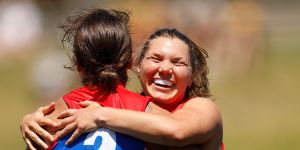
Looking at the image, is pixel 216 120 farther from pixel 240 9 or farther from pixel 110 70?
pixel 240 9

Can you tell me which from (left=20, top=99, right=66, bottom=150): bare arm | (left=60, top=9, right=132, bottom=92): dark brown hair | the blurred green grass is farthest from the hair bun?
the blurred green grass

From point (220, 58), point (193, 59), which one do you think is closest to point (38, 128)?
point (193, 59)

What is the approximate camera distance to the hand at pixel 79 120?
356 cm

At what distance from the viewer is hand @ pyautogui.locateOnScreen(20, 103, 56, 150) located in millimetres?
3686

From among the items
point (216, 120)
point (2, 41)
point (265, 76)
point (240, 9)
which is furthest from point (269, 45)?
point (216, 120)

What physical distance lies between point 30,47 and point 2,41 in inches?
28.8

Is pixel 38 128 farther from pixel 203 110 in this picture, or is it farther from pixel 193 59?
pixel 193 59

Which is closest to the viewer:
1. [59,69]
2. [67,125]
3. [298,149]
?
[67,125]

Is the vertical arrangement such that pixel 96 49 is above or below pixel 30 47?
above

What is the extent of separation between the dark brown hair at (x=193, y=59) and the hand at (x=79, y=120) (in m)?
0.58

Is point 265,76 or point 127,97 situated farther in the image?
point 265,76

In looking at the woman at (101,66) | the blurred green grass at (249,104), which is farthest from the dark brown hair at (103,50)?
the blurred green grass at (249,104)

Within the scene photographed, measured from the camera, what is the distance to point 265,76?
15.6 m

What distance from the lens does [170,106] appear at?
3.98 meters
